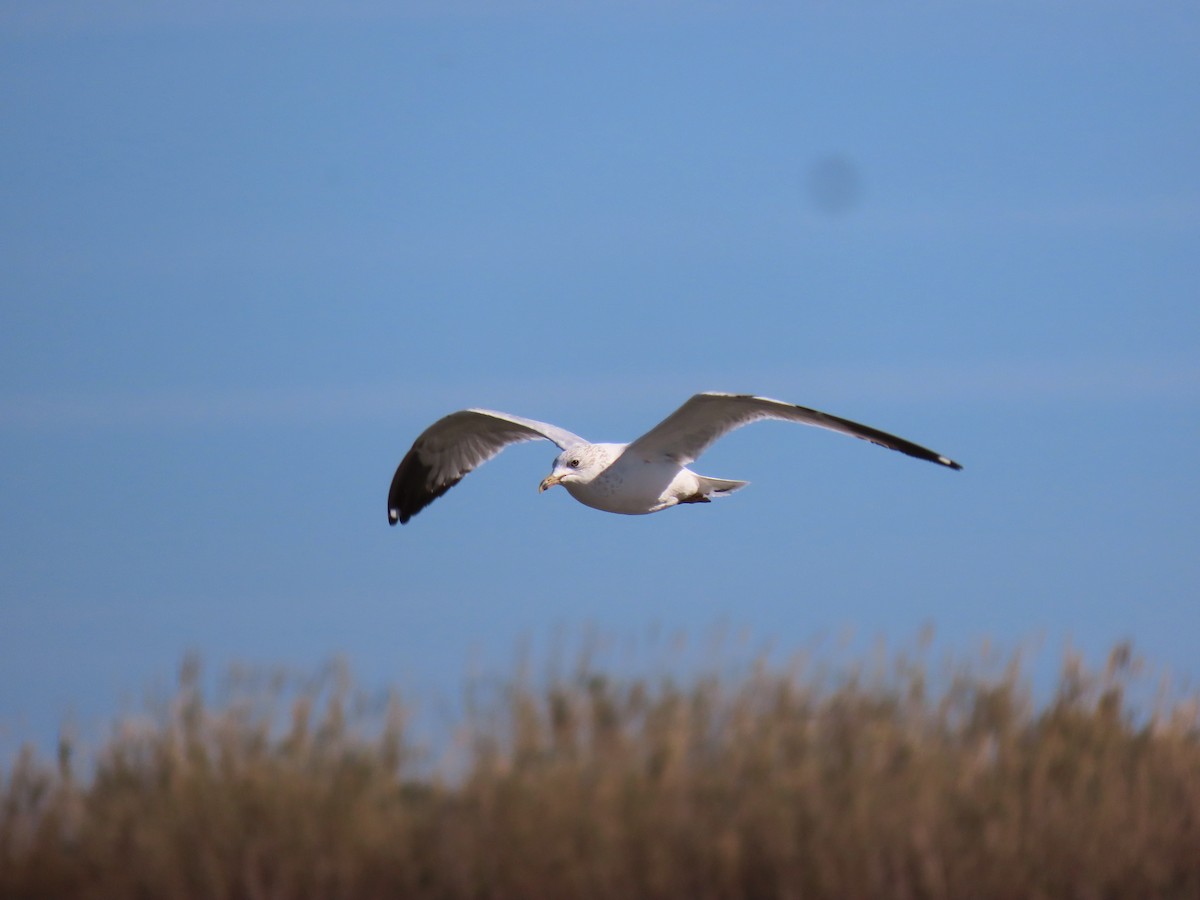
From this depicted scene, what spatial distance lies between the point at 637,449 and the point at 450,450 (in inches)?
115

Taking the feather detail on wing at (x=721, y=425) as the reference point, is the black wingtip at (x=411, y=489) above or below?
below

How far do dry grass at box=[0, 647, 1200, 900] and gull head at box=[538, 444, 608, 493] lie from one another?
370 cm

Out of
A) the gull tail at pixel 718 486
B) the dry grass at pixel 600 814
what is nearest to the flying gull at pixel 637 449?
the gull tail at pixel 718 486

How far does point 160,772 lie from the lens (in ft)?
27.8

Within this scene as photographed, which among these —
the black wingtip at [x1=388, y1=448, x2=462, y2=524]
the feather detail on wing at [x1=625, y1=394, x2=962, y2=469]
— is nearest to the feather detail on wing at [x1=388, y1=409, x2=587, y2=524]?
the black wingtip at [x1=388, y1=448, x2=462, y2=524]

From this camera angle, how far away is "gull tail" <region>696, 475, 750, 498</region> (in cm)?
1311

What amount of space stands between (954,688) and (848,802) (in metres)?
1.64

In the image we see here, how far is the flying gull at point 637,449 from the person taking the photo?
1129 centimetres

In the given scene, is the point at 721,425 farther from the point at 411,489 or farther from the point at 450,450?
the point at 411,489

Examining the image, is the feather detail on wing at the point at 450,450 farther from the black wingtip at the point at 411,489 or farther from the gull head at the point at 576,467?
the gull head at the point at 576,467

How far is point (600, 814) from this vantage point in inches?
302

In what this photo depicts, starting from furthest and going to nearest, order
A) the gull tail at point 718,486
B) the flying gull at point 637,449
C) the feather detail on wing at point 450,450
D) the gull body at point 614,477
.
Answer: the feather detail on wing at point 450,450 → the gull tail at point 718,486 → the gull body at point 614,477 → the flying gull at point 637,449

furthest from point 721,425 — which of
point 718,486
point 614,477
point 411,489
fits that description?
point 411,489

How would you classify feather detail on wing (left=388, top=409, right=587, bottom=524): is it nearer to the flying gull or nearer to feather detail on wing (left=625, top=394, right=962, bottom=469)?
the flying gull
